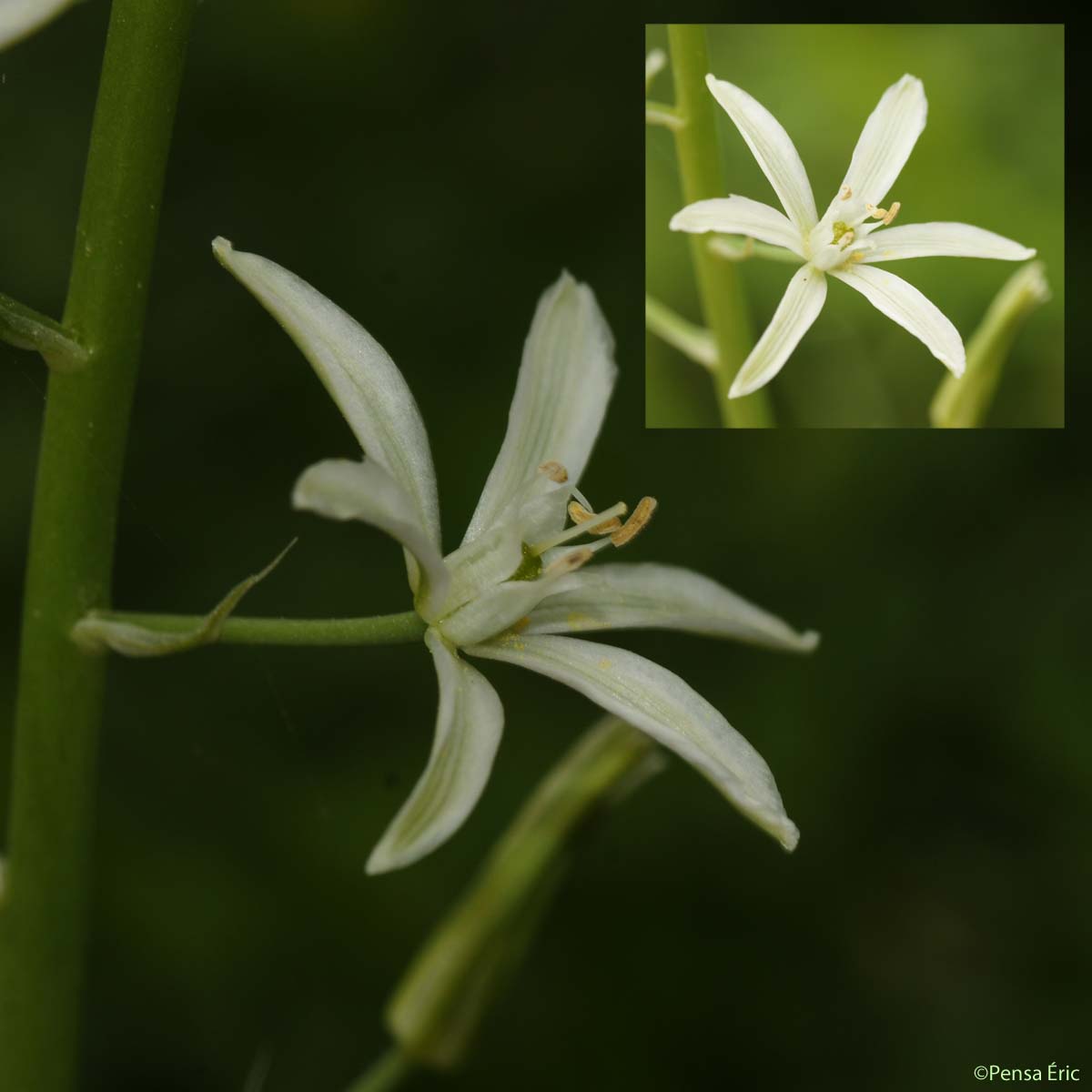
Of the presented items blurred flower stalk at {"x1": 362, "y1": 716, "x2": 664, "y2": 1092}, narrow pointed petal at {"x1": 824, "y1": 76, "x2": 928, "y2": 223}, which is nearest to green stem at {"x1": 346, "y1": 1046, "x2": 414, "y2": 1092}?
blurred flower stalk at {"x1": 362, "y1": 716, "x2": 664, "y2": 1092}

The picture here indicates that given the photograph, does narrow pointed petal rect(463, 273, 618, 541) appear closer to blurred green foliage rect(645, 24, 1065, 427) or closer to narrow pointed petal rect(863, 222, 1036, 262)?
narrow pointed petal rect(863, 222, 1036, 262)

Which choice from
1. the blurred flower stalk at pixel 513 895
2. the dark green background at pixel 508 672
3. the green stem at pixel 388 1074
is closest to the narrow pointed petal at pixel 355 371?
the blurred flower stalk at pixel 513 895

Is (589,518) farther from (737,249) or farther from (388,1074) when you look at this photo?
(388,1074)

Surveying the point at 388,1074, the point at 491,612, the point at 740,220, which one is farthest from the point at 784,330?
the point at 388,1074

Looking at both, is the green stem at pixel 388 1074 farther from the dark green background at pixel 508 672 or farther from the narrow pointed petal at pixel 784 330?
the narrow pointed petal at pixel 784 330

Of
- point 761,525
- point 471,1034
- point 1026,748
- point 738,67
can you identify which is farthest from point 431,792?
Result: point 1026,748

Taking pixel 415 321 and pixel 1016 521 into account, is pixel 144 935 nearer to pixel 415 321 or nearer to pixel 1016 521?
pixel 415 321
